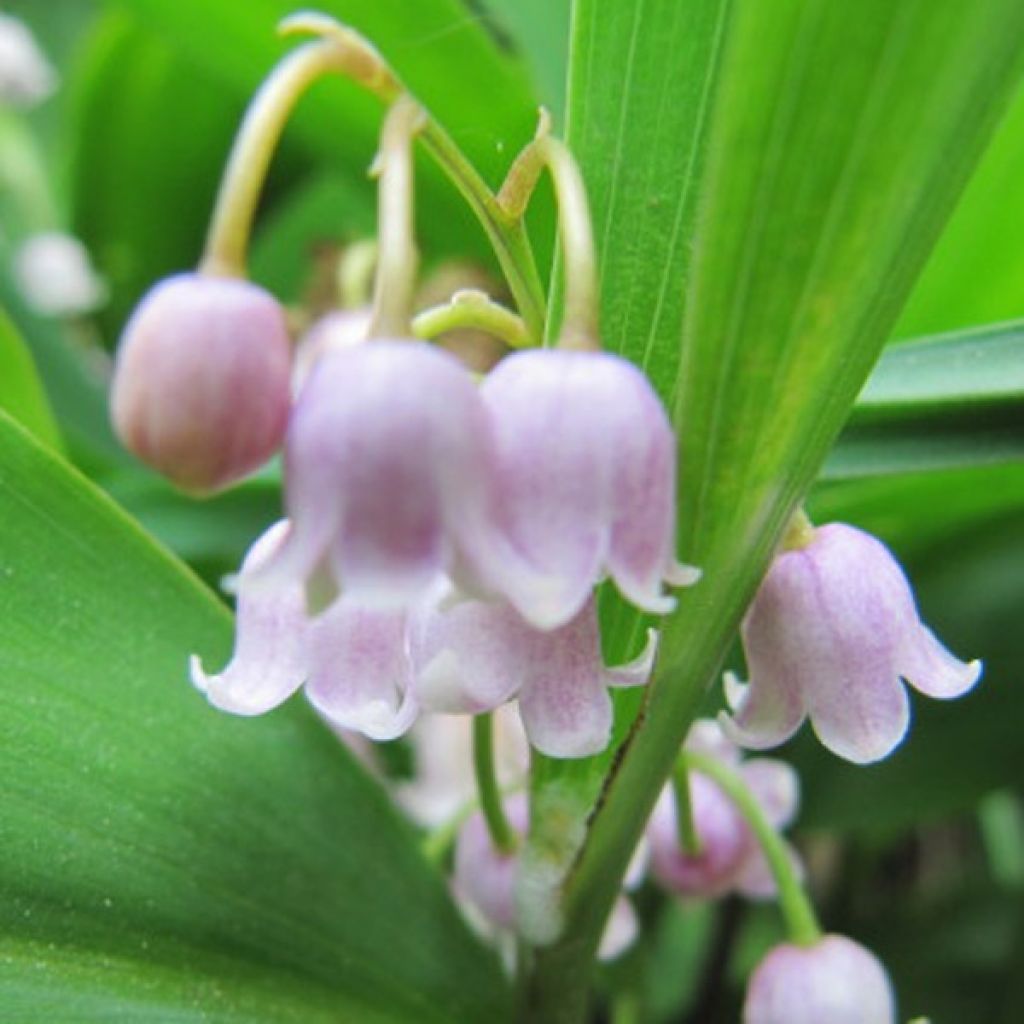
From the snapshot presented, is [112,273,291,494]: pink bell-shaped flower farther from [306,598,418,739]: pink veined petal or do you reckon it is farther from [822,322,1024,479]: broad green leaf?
[822,322,1024,479]: broad green leaf

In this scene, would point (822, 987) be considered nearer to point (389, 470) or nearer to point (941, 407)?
point (941, 407)

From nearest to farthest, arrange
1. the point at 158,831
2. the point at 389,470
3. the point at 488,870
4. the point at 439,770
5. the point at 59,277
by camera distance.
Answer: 1. the point at 389,470
2. the point at 158,831
3. the point at 488,870
4. the point at 439,770
5. the point at 59,277

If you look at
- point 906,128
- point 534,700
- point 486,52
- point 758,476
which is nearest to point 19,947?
point 534,700

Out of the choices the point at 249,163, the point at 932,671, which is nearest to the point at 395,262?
the point at 249,163

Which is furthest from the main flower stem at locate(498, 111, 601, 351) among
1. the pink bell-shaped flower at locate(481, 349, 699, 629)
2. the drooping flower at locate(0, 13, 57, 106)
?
the drooping flower at locate(0, 13, 57, 106)

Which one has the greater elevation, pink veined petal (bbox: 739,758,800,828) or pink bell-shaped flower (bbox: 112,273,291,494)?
pink bell-shaped flower (bbox: 112,273,291,494)

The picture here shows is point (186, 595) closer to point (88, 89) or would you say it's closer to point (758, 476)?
point (758, 476)
